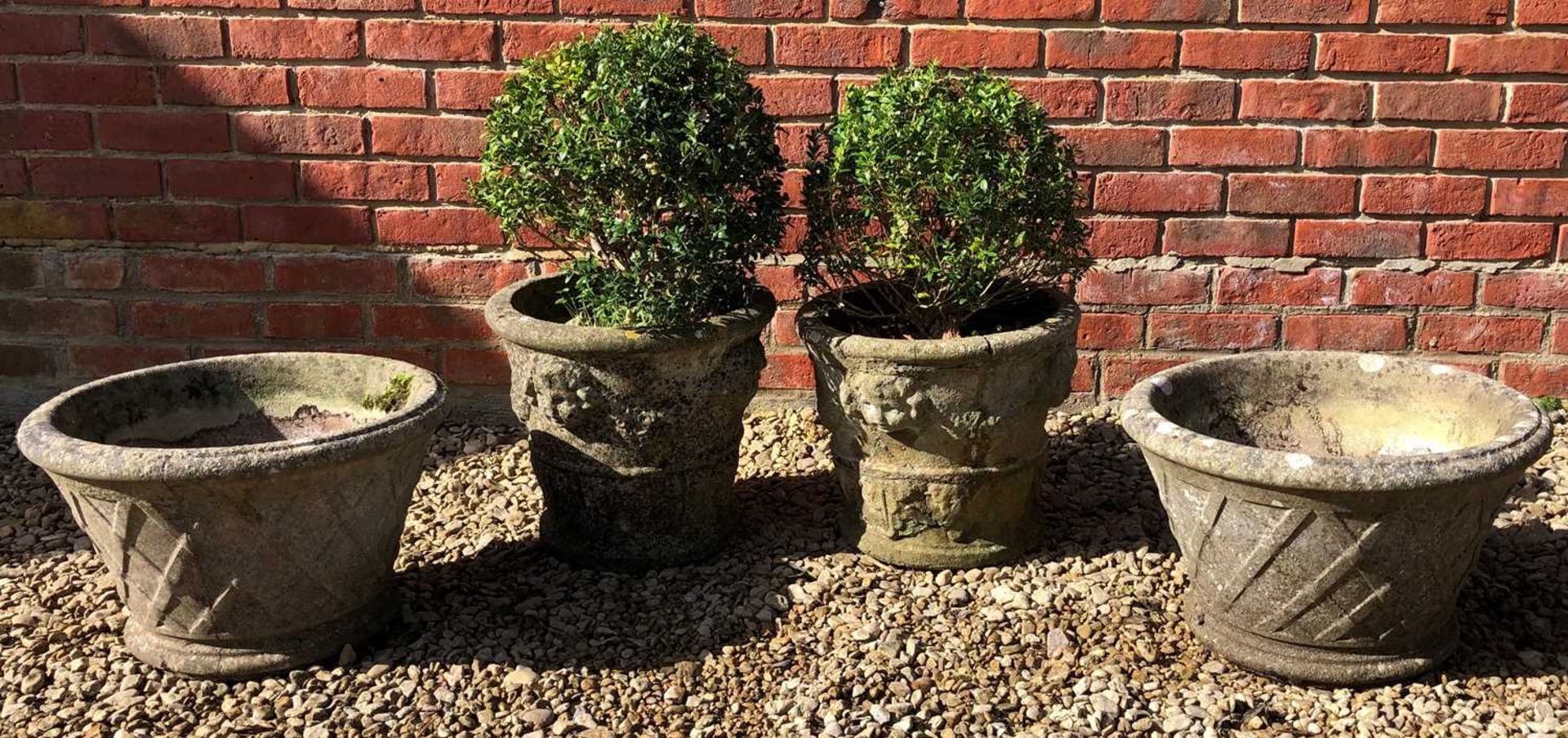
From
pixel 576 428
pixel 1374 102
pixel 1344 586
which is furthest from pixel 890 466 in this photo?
pixel 1374 102

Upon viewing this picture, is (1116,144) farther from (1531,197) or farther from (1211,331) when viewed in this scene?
(1531,197)

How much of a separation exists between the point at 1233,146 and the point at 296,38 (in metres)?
2.44

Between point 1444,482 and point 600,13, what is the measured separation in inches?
90.9

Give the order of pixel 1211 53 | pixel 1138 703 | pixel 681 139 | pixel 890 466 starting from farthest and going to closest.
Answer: pixel 1211 53
pixel 890 466
pixel 681 139
pixel 1138 703

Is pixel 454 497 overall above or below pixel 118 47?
below

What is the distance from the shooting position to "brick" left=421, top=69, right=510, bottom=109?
3.73 metres

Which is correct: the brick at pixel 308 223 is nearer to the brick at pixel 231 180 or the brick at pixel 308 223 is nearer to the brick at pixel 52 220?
the brick at pixel 231 180

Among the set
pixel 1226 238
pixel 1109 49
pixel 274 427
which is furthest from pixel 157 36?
pixel 1226 238

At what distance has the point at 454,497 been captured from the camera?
12.0 ft

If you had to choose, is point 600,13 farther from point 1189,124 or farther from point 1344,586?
point 1344,586

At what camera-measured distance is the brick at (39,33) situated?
147 inches

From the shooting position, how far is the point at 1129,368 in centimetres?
397

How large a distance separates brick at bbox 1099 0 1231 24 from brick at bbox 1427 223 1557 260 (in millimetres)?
821

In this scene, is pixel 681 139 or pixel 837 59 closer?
pixel 681 139
